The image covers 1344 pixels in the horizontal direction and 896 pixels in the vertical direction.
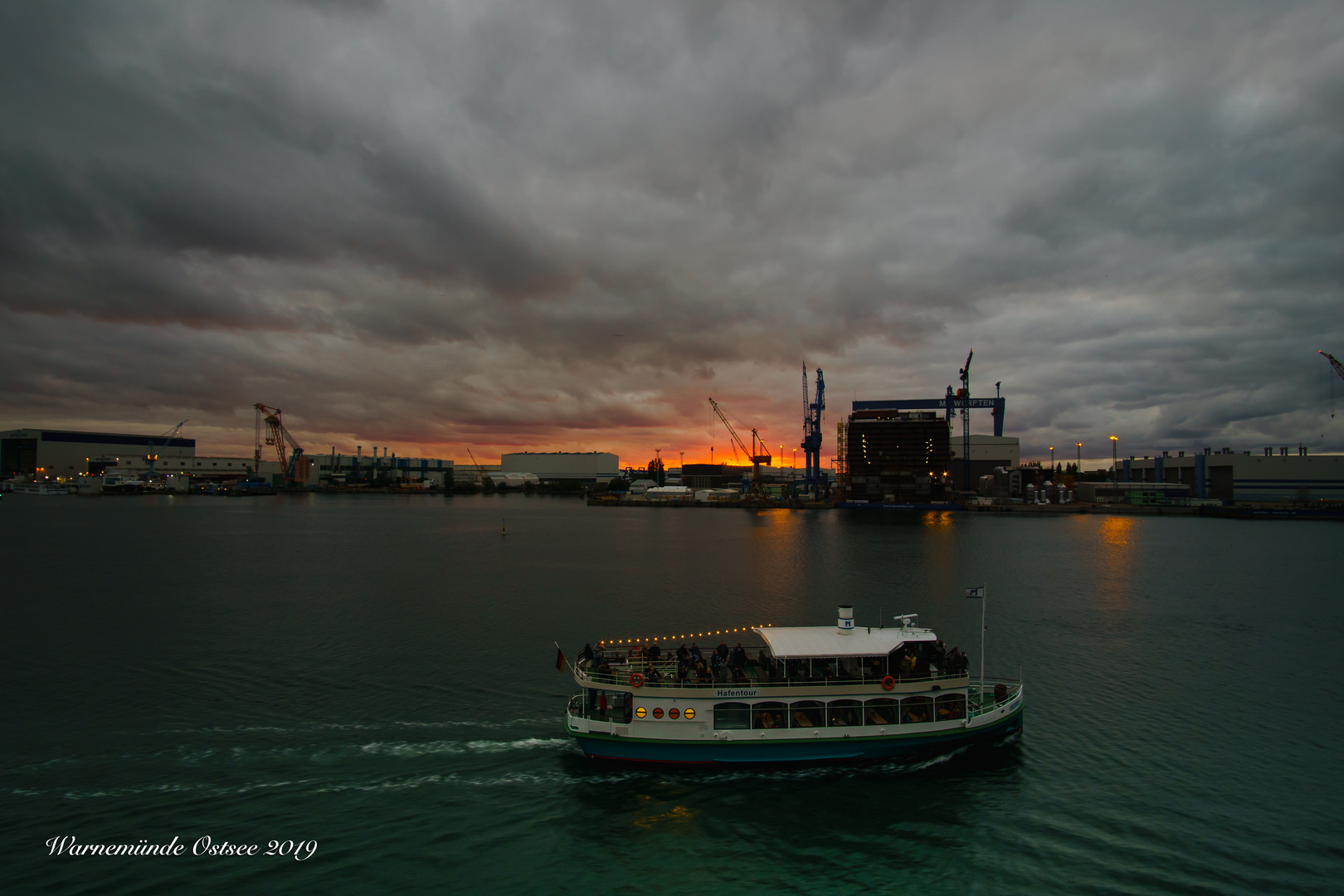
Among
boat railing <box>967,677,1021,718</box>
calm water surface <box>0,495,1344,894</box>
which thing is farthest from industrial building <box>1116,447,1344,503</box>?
boat railing <box>967,677,1021,718</box>

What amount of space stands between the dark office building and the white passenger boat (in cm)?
17398

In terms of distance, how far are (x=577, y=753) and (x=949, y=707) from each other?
12.6m

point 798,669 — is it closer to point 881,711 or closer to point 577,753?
point 881,711

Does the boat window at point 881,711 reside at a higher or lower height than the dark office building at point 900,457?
lower

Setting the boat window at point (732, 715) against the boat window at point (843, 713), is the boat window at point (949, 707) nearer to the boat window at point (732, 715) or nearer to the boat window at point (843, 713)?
the boat window at point (843, 713)

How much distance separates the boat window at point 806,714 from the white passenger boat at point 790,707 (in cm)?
3

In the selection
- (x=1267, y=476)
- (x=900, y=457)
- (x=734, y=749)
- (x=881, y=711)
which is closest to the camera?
(x=734, y=749)

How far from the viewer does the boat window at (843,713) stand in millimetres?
20078

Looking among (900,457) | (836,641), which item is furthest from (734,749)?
(900,457)

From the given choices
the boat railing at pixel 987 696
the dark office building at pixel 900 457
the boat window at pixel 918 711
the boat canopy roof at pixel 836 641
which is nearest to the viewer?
the boat canopy roof at pixel 836 641

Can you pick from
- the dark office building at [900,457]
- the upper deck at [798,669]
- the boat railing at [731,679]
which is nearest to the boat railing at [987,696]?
the upper deck at [798,669]

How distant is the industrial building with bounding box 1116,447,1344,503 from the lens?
153250mm

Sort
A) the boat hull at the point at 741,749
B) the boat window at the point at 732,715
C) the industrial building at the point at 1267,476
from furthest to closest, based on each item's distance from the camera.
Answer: the industrial building at the point at 1267,476
the boat window at the point at 732,715
the boat hull at the point at 741,749

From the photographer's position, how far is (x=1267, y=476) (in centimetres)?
15938
